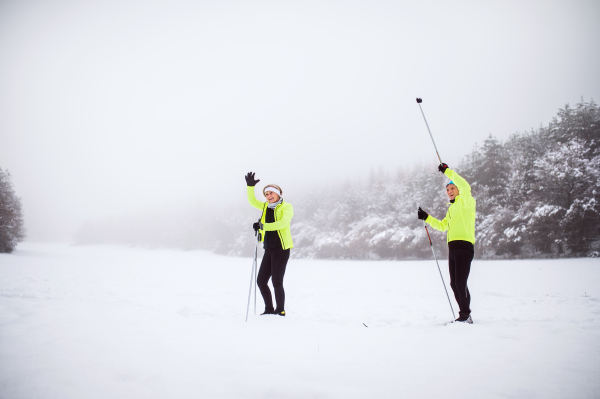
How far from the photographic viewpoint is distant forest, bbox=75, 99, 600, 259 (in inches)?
735

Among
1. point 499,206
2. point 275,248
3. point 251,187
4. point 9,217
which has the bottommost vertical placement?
point 275,248

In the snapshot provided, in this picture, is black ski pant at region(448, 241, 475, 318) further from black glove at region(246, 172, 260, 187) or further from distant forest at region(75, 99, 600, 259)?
distant forest at region(75, 99, 600, 259)

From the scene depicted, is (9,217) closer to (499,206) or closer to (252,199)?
(252,199)

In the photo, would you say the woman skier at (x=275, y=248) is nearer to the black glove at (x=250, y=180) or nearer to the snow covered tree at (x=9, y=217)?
the black glove at (x=250, y=180)

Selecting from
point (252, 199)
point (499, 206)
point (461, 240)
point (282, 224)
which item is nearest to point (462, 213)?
point (461, 240)

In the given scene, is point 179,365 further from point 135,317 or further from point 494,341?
point 494,341

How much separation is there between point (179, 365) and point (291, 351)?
3.07ft

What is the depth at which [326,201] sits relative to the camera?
4656cm

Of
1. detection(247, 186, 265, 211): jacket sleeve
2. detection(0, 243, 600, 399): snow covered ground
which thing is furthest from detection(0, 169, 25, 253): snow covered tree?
detection(247, 186, 265, 211): jacket sleeve

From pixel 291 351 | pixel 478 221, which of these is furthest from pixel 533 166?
pixel 291 351

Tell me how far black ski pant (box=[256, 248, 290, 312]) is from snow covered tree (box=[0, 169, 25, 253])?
29.1m

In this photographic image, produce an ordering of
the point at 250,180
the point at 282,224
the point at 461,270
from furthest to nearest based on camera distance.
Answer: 1. the point at 250,180
2. the point at 282,224
3. the point at 461,270

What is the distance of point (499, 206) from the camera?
76.3 ft

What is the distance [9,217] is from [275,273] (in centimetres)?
3042
